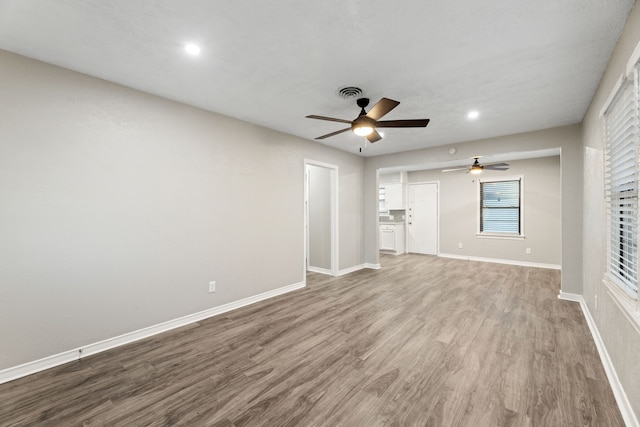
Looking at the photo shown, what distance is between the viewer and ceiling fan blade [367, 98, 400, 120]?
2.36 m

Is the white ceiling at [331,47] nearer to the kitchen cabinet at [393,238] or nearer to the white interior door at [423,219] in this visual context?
the white interior door at [423,219]

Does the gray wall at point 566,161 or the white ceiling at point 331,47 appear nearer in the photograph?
the white ceiling at point 331,47

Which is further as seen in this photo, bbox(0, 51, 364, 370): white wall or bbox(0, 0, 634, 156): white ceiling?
bbox(0, 51, 364, 370): white wall

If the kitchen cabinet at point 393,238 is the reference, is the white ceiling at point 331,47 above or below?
above

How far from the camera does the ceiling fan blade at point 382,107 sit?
2360mm

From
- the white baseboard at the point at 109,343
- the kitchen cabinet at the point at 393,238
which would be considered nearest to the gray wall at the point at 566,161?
the kitchen cabinet at the point at 393,238

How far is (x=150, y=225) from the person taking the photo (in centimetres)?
298

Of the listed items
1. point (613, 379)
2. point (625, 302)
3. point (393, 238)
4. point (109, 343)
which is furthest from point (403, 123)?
point (393, 238)

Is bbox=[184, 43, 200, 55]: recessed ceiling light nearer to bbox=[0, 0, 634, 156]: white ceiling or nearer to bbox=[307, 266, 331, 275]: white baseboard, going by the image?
bbox=[0, 0, 634, 156]: white ceiling

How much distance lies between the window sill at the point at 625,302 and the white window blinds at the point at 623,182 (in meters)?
0.05

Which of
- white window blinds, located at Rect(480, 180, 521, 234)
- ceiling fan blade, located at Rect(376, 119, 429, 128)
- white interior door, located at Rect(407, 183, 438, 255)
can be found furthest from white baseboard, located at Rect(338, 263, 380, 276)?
ceiling fan blade, located at Rect(376, 119, 429, 128)

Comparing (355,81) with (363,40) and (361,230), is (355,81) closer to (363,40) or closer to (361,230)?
(363,40)

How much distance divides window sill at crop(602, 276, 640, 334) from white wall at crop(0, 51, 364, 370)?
3.66 metres

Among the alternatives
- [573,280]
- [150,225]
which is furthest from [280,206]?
[573,280]
